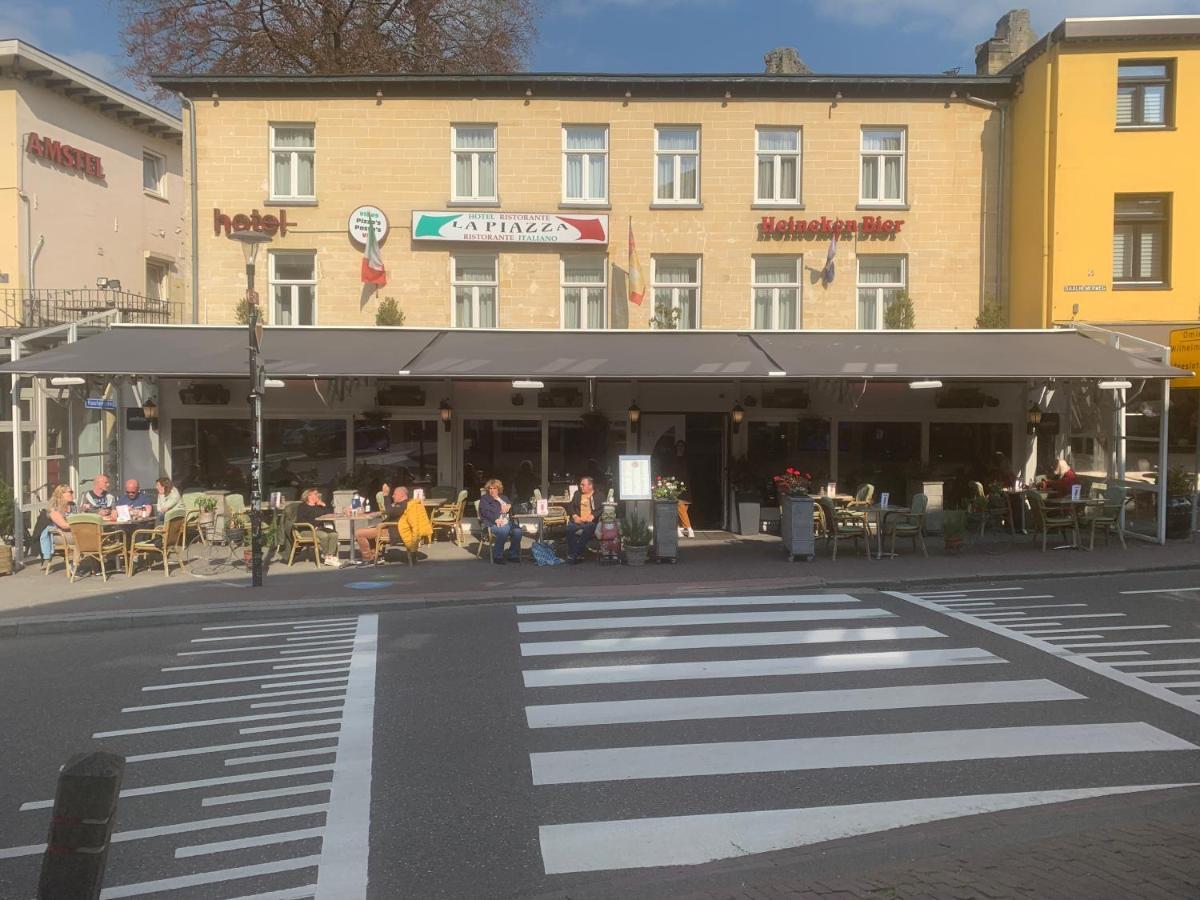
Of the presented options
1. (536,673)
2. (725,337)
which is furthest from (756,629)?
(725,337)

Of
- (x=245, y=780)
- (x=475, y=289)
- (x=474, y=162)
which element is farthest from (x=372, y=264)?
(x=245, y=780)

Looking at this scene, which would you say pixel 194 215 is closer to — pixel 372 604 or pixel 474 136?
pixel 474 136

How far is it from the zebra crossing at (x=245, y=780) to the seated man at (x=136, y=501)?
19.1 ft

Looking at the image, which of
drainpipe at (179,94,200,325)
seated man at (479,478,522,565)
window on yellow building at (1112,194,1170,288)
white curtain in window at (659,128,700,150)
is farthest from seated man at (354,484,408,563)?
window on yellow building at (1112,194,1170,288)

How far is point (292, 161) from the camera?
18.6 metres

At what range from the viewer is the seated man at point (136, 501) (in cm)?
1436

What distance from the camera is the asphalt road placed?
16.1 ft

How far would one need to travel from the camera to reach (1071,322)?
17.5 m

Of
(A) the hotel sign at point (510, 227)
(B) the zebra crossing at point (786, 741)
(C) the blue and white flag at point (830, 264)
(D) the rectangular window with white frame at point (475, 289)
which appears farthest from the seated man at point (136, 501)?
(C) the blue and white flag at point (830, 264)

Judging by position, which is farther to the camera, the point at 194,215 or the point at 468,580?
the point at 194,215

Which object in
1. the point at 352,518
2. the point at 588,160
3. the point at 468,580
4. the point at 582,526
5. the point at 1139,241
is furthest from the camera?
the point at 588,160

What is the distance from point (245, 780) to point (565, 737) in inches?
81.7

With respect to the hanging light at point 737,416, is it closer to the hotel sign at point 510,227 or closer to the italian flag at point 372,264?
the hotel sign at point 510,227

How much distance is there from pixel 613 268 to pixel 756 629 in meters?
10.1
